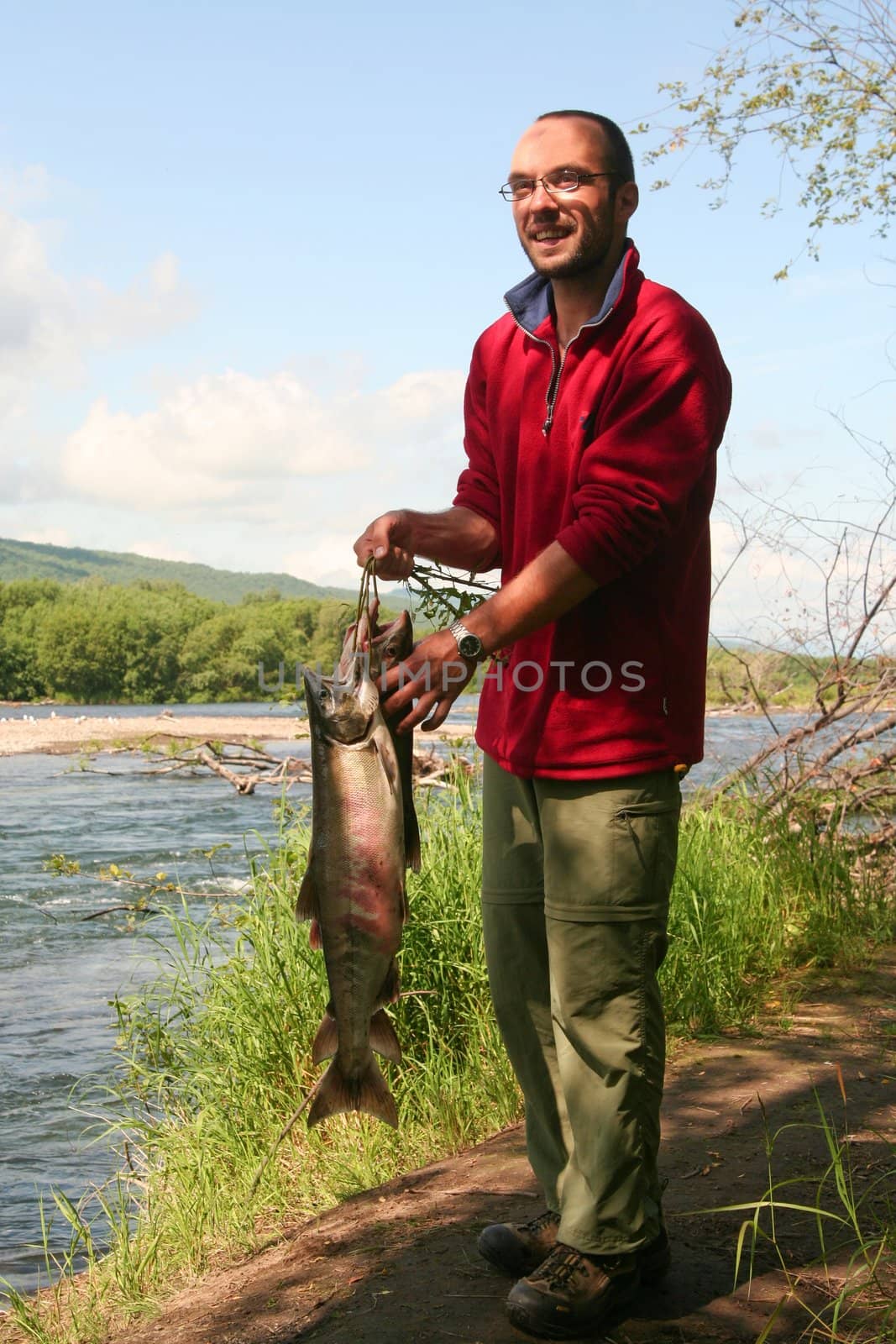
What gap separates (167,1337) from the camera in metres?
3.39

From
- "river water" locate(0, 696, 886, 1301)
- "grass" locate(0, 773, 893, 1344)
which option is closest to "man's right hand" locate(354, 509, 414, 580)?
"grass" locate(0, 773, 893, 1344)

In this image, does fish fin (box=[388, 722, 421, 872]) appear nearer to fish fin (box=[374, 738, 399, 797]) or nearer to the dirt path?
fish fin (box=[374, 738, 399, 797])

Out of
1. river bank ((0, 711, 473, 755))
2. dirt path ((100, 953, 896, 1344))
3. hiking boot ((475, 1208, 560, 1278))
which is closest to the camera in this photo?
dirt path ((100, 953, 896, 1344))

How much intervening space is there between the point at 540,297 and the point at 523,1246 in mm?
2216

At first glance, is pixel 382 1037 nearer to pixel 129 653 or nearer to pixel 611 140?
pixel 611 140

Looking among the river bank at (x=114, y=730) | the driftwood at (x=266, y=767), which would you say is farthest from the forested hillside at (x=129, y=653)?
the driftwood at (x=266, y=767)

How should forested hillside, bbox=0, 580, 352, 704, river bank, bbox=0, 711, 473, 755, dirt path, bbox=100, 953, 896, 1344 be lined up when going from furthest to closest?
forested hillside, bbox=0, 580, 352, 704, river bank, bbox=0, 711, 473, 755, dirt path, bbox=100, 953, 896, 1344

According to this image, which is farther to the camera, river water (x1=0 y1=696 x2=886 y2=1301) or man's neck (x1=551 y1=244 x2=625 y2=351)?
river water (x1=0 y1=696 x2=886 y2=1301)

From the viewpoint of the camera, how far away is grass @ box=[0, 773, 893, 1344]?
14.3 ft

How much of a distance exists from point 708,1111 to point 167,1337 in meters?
1.92

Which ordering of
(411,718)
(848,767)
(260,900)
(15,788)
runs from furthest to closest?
(15,788) → (848,767) → (260,900) → (411,718)

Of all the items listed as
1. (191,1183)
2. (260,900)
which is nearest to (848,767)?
(260,900)

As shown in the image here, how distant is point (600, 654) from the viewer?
9.26 feet

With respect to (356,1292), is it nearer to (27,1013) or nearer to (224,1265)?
(224,1265)
